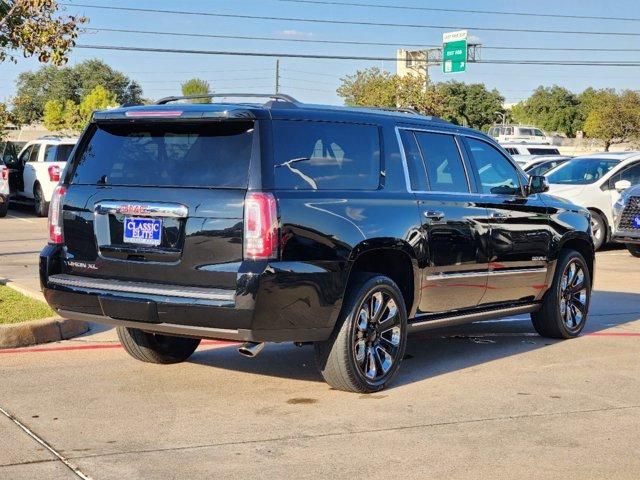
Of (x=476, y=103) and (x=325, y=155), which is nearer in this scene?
(x=325, y=155)

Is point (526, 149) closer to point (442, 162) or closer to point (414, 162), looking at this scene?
point (442, 162)

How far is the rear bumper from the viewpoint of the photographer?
592cm

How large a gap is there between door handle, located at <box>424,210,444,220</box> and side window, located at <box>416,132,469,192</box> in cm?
21

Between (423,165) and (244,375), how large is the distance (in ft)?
6.73


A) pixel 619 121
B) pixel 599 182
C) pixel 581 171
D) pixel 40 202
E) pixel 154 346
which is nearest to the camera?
Result: pixel 154 346

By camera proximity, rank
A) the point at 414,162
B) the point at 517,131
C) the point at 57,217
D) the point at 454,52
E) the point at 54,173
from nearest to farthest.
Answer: the point at 57,217 < the point at 414,162 < the point at 54,173 < the point at 454,52 < the point at 517,131

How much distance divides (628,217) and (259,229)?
11.4 m

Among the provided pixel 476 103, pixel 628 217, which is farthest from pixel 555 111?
pixel 628 217

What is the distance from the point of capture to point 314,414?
6.24m

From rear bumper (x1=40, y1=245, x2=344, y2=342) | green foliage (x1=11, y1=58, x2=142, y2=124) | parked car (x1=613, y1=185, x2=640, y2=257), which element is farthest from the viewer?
green foliage (x1=11, y1=58, x2=142, y2=124)

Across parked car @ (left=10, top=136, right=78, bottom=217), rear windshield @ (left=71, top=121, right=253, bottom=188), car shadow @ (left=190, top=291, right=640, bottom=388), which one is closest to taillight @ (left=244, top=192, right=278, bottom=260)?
rear windshield @ (left=71, top=121, right=253, bottom=188)

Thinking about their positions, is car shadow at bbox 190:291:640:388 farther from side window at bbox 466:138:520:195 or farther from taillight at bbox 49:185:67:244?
taillight at bbox 49:185:67:244

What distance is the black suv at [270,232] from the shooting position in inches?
237

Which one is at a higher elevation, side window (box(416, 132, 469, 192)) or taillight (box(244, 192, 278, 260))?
side window (box(416, 132, 469, 192))
